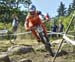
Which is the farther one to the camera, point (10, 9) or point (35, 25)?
point (10, 9)

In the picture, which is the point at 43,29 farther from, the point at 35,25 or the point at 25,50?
the point at 25,50

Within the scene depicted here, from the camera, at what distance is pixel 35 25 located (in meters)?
12.7

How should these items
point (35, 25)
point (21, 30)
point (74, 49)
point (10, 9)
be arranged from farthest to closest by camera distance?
point (10, 9)
point (21, 30)
point (74, 49)
point (35, 25)

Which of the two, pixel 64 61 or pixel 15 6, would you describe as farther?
pixel 15 6

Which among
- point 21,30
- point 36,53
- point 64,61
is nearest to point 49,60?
point 64,61

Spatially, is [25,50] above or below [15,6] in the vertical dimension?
above

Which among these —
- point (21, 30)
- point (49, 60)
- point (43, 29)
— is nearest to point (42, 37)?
point (43, 29)

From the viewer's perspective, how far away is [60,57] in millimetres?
12742

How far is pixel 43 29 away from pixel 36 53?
4.19 ft

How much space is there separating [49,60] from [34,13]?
1.69m

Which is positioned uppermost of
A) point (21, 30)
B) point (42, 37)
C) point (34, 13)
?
point (34, 13)

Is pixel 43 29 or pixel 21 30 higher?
pixel 43 29

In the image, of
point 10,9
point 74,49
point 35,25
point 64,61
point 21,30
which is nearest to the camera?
point 64,61

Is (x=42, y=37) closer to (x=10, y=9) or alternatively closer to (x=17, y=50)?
(x=17, y=50)
